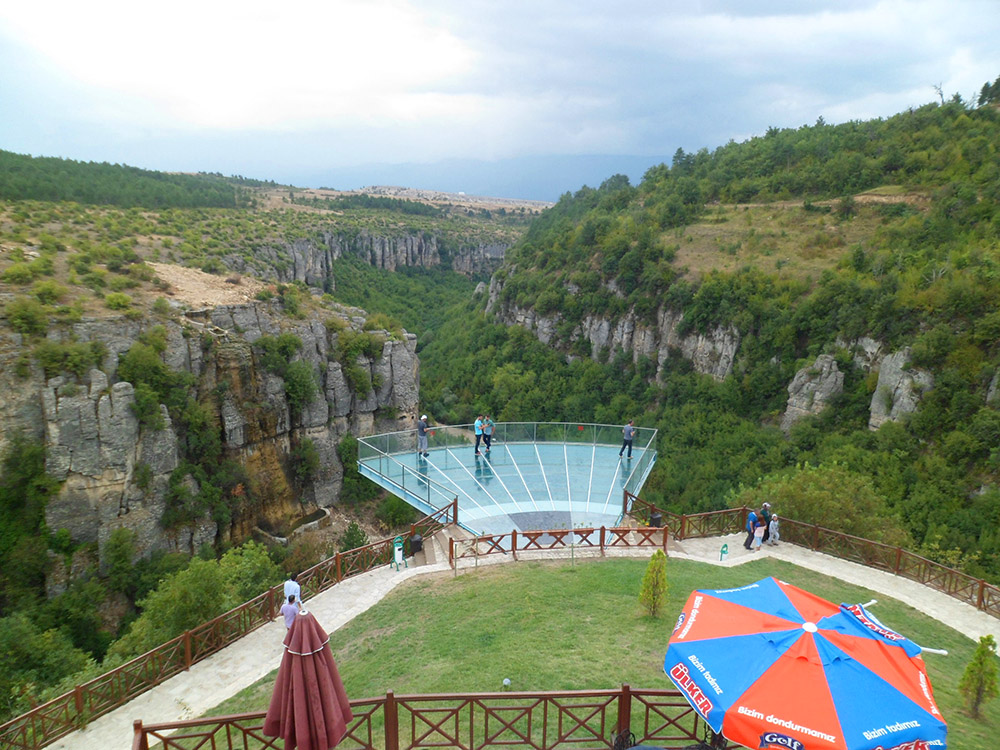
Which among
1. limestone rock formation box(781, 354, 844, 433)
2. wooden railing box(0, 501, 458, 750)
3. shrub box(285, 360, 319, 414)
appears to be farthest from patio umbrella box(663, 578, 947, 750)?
limestone rock formation box(781, 354, 844, 433)

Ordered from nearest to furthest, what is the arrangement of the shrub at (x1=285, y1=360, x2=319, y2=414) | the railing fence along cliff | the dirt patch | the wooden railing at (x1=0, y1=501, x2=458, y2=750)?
the wooden railing at (x1=0, y1=501, x2=458, y2=750), the railing fence along cliff, the dirt patch, the shrub at (x1=285, y1=360, x2=319, y2=414)

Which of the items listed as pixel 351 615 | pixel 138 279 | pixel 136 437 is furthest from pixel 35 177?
pixel 351 615

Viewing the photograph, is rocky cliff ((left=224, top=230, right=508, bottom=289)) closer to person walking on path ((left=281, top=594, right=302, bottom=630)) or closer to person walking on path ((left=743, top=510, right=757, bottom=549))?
person walking on path ((left=281, top=594, right=302, bottom=630))

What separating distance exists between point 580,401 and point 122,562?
36188mm

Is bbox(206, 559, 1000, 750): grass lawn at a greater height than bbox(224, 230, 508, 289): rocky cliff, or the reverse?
bbox(224, 230, 508, 289): rocky cliff

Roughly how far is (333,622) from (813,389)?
104ft

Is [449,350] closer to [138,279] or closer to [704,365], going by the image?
[704,365]

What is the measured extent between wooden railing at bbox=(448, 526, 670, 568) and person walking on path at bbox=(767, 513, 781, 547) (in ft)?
10.3

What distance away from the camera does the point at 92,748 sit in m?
9.62

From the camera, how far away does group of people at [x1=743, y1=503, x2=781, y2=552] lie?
16.1 m

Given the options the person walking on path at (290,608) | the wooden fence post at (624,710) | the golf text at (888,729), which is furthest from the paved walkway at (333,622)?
the golf text at (888,729)

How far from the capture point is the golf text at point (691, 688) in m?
6.23

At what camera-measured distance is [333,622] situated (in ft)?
41.9

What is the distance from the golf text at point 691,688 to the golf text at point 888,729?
1.53m
